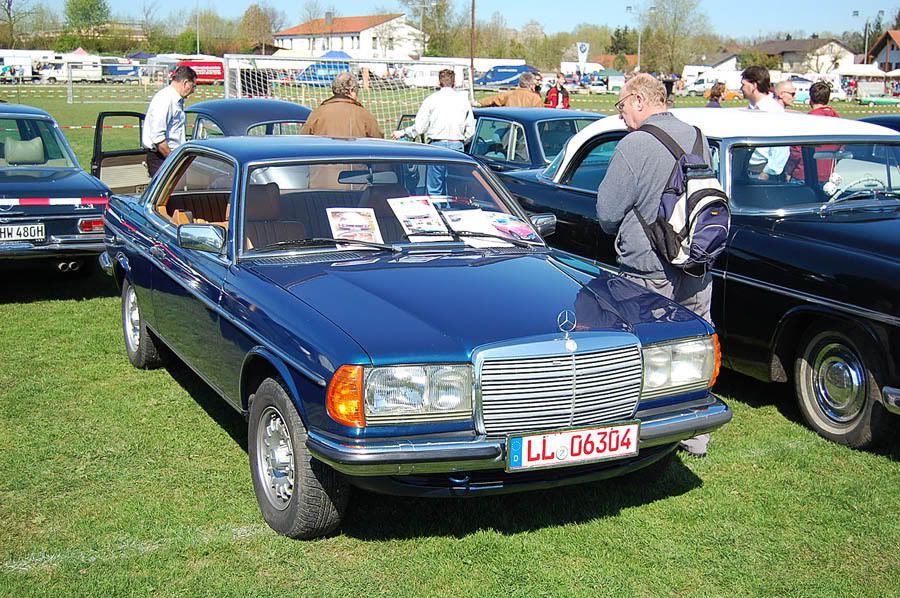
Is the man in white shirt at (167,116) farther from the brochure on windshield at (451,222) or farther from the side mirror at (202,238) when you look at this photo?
the brochure on windshield at (451,222)

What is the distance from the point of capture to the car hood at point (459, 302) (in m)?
3.75

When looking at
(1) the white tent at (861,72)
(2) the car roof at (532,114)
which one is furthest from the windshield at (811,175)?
(1) the white tent at (861,72)

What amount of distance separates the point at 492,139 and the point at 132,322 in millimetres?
5657

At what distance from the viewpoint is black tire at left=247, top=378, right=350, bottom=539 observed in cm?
388

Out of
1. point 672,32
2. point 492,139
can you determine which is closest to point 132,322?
point 492,139

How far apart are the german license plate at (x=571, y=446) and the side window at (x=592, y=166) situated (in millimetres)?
3523

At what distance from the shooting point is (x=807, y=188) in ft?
20.0

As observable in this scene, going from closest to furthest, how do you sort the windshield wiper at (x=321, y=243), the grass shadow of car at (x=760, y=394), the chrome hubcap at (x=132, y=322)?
the windshield wiper at (x=321, y=243), the grass shadow of car at (x=760, y=394), the chrome hubcap at (x=132, y=322)

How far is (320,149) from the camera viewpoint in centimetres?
516

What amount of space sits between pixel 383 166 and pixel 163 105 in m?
5.22

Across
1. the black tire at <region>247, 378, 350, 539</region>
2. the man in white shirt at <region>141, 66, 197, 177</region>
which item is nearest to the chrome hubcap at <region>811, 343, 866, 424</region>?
the black tire at <region>247, 378, 350, 539</region>

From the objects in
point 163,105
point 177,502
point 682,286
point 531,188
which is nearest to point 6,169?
point 163,105

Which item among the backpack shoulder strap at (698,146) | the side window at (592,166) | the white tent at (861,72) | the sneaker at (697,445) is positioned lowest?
the sneaker at (697,445)

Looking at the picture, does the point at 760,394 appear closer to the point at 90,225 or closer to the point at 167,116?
the point at 90,225
